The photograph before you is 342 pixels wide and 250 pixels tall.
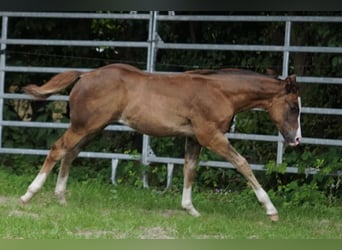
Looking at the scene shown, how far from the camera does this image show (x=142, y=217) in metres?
5.12

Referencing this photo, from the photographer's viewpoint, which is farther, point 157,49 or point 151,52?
point 157,49

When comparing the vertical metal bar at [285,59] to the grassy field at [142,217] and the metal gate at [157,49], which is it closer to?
the metal gate at [157,49]

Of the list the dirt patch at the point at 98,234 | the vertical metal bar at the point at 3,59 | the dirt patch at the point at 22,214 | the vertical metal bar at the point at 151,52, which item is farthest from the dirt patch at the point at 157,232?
the vertical metal bar at the point at 3,59

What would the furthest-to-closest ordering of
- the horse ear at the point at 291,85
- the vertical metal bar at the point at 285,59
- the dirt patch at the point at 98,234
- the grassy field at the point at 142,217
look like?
1. the vertical metal bar at the point at 285,59
2. the horse ear at the point at 291,85
3. the grassy field at the point at 142,217
4. the dirt patch at the point at 98,234

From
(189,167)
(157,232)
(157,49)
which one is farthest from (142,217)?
(157,49)

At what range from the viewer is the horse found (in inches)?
216

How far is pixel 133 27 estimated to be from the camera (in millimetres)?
8445

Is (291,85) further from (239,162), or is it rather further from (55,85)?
(55,85)

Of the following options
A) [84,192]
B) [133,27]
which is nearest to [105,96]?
[84,192]

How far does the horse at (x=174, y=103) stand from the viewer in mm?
5480

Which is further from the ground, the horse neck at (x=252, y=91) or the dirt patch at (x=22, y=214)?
the horse neck at (x=252, y=91)

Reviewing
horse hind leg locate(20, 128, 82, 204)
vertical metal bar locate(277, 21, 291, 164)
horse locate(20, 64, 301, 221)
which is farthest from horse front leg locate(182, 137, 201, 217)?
vertical metal bar locate(277, 21, 291, 164)

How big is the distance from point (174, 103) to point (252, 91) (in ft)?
2.67
